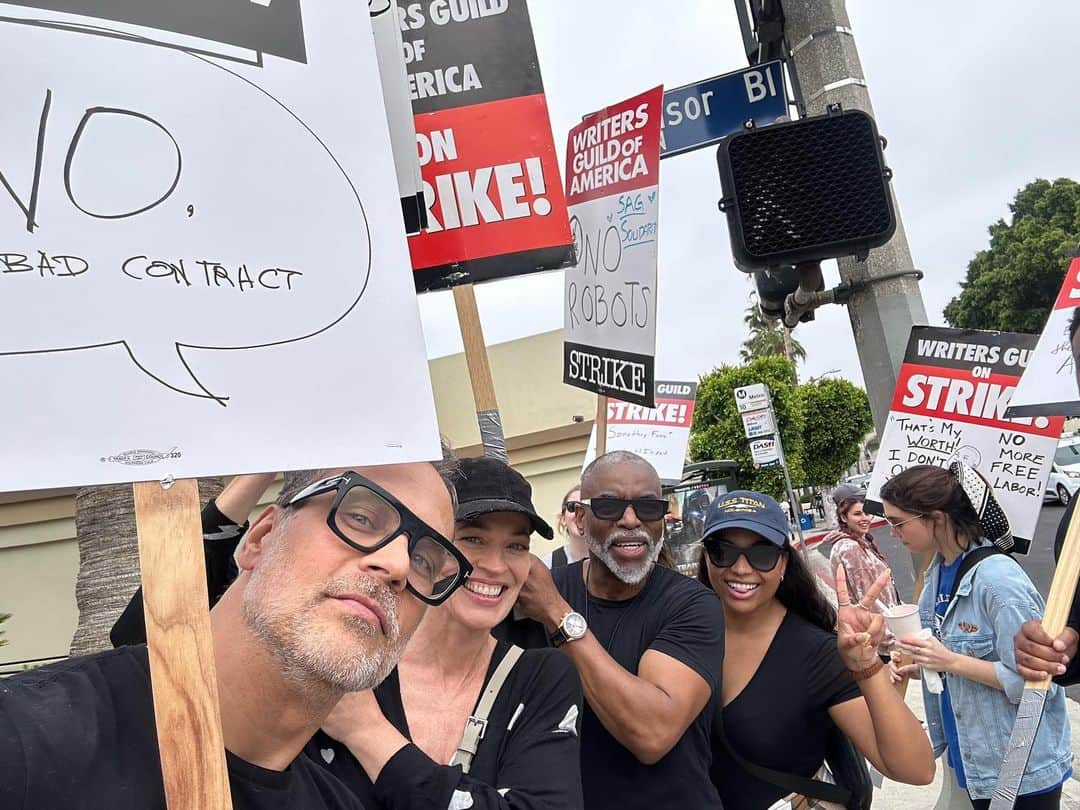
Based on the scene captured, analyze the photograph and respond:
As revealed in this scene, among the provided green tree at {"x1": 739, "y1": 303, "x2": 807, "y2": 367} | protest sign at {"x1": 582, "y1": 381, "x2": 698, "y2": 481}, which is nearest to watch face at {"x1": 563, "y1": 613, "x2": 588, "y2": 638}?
protest sign at {"x1": 582, "y1": 381, "x2": 698, "y2": 481}

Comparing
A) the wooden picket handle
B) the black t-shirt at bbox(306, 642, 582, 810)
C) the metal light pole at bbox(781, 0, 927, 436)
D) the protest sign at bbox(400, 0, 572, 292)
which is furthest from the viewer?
the metal light pole at bbox(781, 0, 927, 436)

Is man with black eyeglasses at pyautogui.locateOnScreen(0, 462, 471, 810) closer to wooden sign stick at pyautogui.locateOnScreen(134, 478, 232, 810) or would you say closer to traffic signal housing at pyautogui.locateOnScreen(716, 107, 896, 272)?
wooden sign stick at pyautogui.locateOnScreen(134, 478, 232, 810)

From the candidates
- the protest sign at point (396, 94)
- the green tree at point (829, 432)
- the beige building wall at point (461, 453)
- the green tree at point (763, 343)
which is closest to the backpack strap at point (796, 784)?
the protest sign at point (396, 94)

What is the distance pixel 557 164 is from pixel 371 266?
1445mm

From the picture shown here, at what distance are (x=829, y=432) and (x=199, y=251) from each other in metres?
43.4

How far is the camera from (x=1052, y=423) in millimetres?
3582

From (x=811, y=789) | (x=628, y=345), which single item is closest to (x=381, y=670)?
(x=811, y=789)

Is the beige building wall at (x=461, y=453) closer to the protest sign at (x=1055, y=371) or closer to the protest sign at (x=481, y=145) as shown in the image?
the protest sign at (x=481, y=145)

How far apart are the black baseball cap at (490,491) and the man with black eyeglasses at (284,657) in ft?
1.36

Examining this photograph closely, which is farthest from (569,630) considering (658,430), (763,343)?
(763,343)

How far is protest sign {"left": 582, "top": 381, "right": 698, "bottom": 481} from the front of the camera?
231 inches

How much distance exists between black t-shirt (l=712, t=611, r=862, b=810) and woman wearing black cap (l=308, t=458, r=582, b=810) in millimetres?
863

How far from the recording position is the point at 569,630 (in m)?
2.15

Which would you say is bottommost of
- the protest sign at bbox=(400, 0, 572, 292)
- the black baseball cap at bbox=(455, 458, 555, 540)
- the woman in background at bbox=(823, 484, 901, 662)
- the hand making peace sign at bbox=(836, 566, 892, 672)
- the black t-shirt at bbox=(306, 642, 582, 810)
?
the woman in background at bbox=(823, 484, 901, 662)
